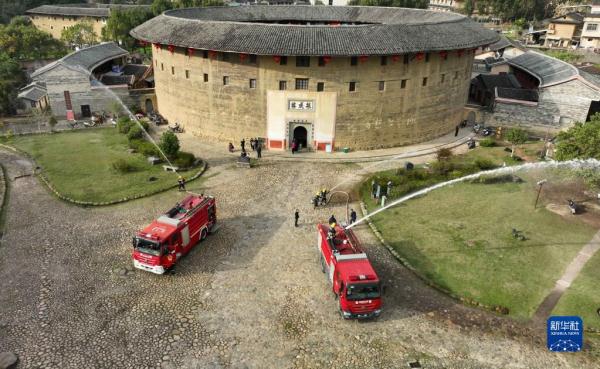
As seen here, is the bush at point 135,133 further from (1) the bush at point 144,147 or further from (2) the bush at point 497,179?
(2) the bush at point 497,179

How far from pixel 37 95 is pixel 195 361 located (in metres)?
48.5

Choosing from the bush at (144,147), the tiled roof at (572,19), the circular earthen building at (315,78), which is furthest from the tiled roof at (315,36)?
the tiled roof at (572,19)

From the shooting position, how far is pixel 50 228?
25.8 m

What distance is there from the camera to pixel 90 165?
1385 inches

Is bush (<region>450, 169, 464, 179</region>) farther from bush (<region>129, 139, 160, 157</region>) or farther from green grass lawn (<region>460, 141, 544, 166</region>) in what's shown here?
bush (<region>129, 139, 160, 157</region>)

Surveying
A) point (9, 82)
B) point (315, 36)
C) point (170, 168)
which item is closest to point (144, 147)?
point (170, 168)

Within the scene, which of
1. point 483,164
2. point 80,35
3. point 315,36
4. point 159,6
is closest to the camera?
point 483,164

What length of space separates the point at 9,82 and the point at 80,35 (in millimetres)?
40245

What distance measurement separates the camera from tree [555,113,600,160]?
27.5 metres

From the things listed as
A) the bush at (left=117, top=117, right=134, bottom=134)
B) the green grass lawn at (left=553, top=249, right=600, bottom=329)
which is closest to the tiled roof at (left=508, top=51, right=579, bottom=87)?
the green grass lawn at (left=553, top=249, right=600, bottom=329)

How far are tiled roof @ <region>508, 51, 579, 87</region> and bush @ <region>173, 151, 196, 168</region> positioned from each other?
35.8 m

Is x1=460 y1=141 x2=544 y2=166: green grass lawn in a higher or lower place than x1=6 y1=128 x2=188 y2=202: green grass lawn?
higher

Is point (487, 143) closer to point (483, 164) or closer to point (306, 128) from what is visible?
point (483, 164)

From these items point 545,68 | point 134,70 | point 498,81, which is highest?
point 545,68
